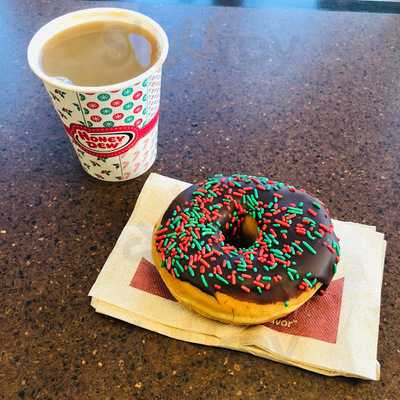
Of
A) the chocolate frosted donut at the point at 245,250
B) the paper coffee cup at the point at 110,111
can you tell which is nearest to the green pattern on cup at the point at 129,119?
the paper coffee cup at the point at 110,111

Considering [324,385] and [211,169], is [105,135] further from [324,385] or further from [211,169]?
[324,385]

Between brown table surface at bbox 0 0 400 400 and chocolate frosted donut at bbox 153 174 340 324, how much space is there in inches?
3.9

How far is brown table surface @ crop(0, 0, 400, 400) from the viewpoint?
65cm

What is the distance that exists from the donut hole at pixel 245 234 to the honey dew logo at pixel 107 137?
25 centimetres

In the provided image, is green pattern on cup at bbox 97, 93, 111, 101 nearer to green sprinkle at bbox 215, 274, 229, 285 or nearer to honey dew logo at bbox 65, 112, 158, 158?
honey dew logo at bbox 65, 112, 158, 158

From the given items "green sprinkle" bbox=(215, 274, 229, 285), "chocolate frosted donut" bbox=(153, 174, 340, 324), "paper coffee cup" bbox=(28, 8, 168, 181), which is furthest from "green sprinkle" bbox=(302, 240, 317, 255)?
"paper coffee cup" bbox=(28, 8, 168, 181)

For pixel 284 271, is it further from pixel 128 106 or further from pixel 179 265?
pixel 128 106

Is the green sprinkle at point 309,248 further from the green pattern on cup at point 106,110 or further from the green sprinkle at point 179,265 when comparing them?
the green pattern on cup at point 106,110

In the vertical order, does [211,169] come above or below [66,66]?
below

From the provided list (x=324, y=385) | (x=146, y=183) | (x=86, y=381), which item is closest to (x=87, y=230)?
(x=146, y=183)

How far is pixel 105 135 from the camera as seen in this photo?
Answer: 78 centimetres

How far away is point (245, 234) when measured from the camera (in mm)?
754

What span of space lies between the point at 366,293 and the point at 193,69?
712 mm

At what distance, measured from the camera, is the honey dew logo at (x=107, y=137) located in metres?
0.77
